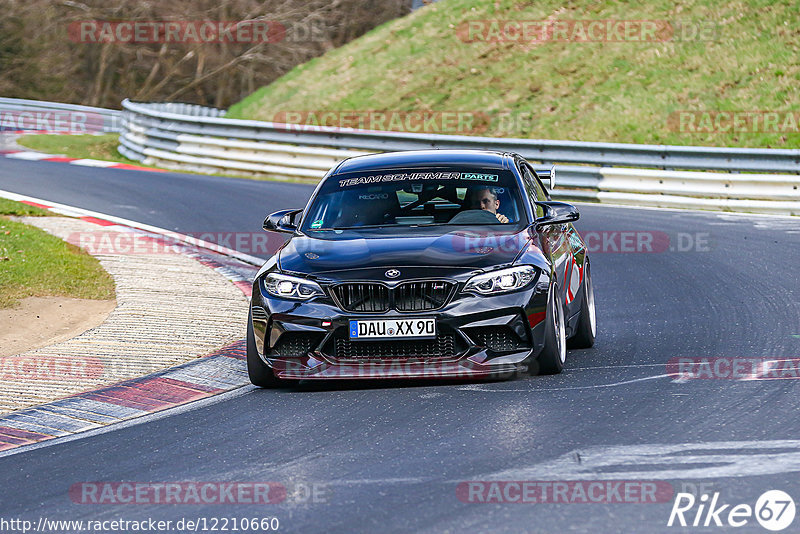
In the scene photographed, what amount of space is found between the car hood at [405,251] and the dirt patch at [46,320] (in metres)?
2.67

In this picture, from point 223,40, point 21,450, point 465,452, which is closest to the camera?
point 465,452

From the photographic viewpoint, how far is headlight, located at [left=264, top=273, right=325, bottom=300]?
26.2 feet

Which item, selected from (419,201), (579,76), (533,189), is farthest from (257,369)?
(579,76)

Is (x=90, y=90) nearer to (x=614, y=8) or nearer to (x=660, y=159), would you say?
(x=614, y=8)

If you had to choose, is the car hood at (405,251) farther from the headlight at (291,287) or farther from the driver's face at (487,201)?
the driver's face at (487,201)

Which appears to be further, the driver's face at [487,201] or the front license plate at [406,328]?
the driver's face at [487,201]

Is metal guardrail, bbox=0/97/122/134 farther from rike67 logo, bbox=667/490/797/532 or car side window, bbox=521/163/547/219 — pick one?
rike67 logo, bbox=667/490/797/532

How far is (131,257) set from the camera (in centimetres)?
1439

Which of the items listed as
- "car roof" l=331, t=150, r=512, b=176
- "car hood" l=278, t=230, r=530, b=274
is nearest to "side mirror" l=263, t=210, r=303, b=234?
"car hood" l=278, t=230, r=530, b=274

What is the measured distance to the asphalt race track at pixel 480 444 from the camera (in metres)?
5.35

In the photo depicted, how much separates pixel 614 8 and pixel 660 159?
Answer: 12.2m

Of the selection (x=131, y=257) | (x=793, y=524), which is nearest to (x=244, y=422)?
(x=793, y=524)

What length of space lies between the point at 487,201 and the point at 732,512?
4.43 metres

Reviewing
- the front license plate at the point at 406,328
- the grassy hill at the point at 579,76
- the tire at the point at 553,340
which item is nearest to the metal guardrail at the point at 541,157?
the grassy hill at the point at 579,76
